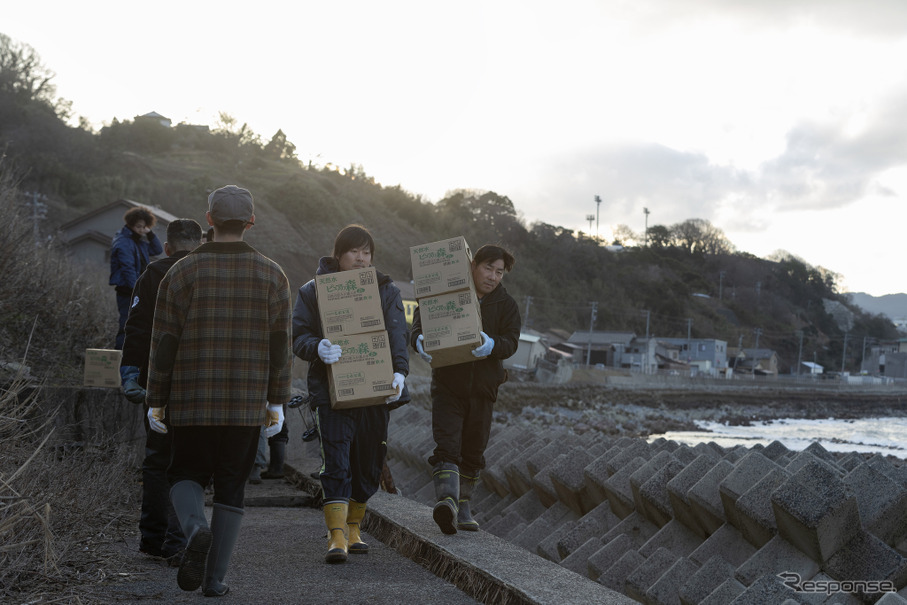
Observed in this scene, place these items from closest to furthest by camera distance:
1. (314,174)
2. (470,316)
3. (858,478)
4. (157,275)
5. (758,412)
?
(858,478) → (157,275) → (470,316) → (758,412) → (314,174)

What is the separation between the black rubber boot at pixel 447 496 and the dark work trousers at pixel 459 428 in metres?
0.08

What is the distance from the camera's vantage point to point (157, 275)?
4.58 metres

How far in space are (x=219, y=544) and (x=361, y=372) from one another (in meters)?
1.25

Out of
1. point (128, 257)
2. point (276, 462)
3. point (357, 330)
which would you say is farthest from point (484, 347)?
point (128, 257)

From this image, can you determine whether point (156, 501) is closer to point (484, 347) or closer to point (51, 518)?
point (51, 518)

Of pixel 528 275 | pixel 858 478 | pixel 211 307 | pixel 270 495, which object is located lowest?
pixel 270 495

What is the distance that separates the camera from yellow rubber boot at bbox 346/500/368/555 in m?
4.68

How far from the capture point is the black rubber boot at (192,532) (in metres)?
3.34

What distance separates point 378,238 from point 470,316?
73.4 m

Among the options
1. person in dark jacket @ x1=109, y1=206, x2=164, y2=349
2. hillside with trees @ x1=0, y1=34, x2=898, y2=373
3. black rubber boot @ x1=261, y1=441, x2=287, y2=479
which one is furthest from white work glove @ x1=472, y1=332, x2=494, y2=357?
hillside with trees @ x1=0, y1=34, x2=898, y2=373

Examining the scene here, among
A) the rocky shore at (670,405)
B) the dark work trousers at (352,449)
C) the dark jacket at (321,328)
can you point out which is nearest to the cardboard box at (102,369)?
the dark jacket at (321,328)

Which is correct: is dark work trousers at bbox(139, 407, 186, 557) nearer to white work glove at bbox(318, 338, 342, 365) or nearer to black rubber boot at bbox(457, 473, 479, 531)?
white work glove at bbox(318, 338, 342, 365)

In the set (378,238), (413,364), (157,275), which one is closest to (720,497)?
(157,275)

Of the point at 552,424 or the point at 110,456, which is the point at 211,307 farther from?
the point at 552,424
